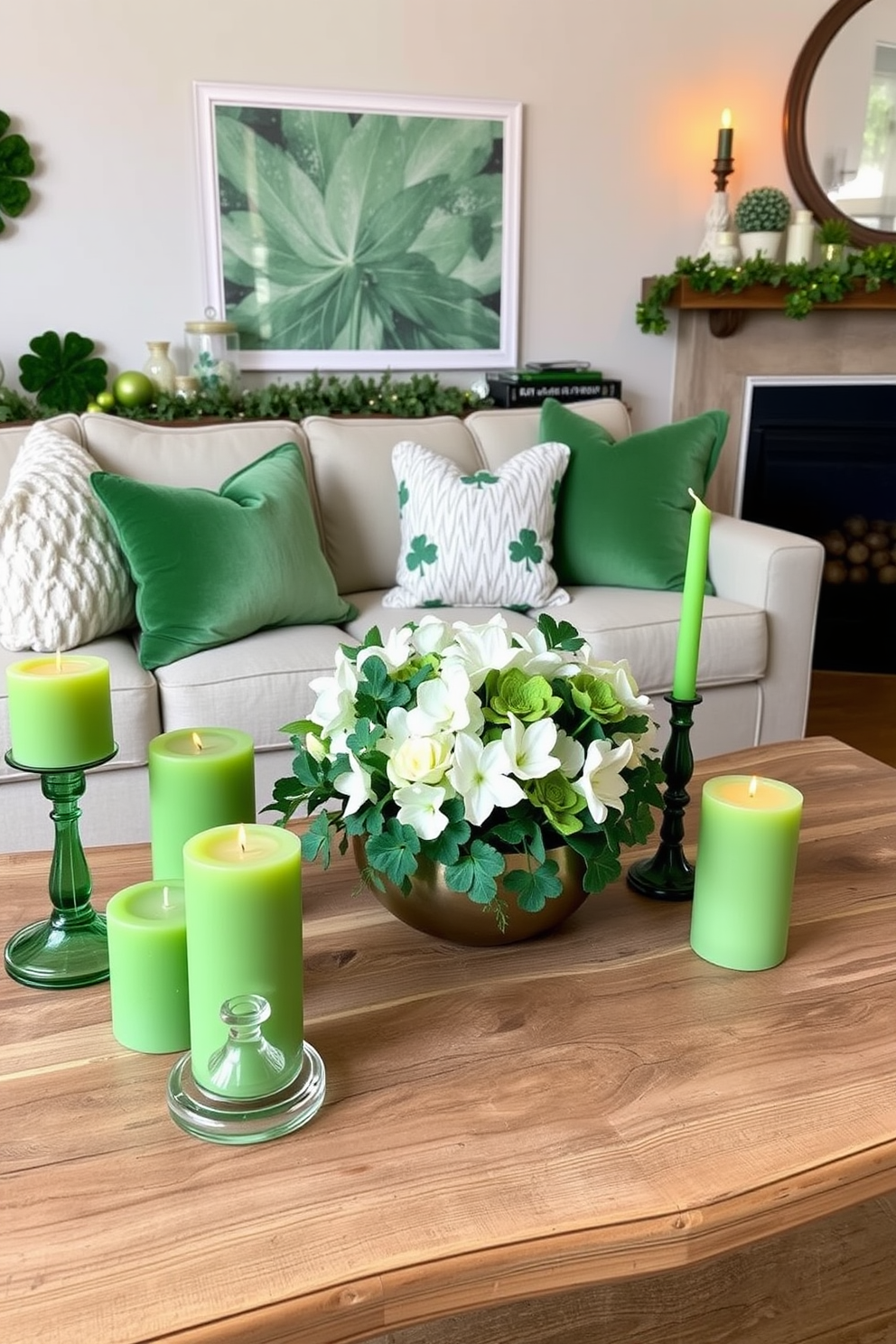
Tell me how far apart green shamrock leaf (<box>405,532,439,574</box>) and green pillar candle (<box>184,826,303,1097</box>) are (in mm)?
1726

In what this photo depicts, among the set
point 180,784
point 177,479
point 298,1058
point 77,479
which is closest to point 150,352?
point 177,479

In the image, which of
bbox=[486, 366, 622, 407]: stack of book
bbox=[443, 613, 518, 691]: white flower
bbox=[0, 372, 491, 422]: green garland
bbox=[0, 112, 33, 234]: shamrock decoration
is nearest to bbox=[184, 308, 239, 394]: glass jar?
bbox=[0, 372, 491, 422]: green garland

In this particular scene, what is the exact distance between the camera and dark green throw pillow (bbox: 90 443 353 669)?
86.7 inches

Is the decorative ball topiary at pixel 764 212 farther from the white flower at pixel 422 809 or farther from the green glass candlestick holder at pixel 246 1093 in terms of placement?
the green glass candlestick holder at pixel 246 1093

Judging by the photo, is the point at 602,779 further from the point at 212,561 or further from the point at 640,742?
the point at 212,561

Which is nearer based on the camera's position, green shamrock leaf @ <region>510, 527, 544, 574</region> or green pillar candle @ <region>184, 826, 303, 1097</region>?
green pillar candle @ <region>184, 826, 303, 1097</region>

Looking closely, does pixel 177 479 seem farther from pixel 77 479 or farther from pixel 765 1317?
pixel 765 1317

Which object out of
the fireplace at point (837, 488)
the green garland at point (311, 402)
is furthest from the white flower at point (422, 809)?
the fireplace at point (837, 488)

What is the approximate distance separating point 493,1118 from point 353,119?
3.05 meters

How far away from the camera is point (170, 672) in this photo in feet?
7.03

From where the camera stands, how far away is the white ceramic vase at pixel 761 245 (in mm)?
3492

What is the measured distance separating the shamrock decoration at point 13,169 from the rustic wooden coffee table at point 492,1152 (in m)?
2.27

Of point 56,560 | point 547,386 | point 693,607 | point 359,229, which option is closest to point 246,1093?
point 693,607

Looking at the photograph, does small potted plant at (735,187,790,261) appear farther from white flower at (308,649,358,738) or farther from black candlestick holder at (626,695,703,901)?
white flower at (308,649,358,738)
